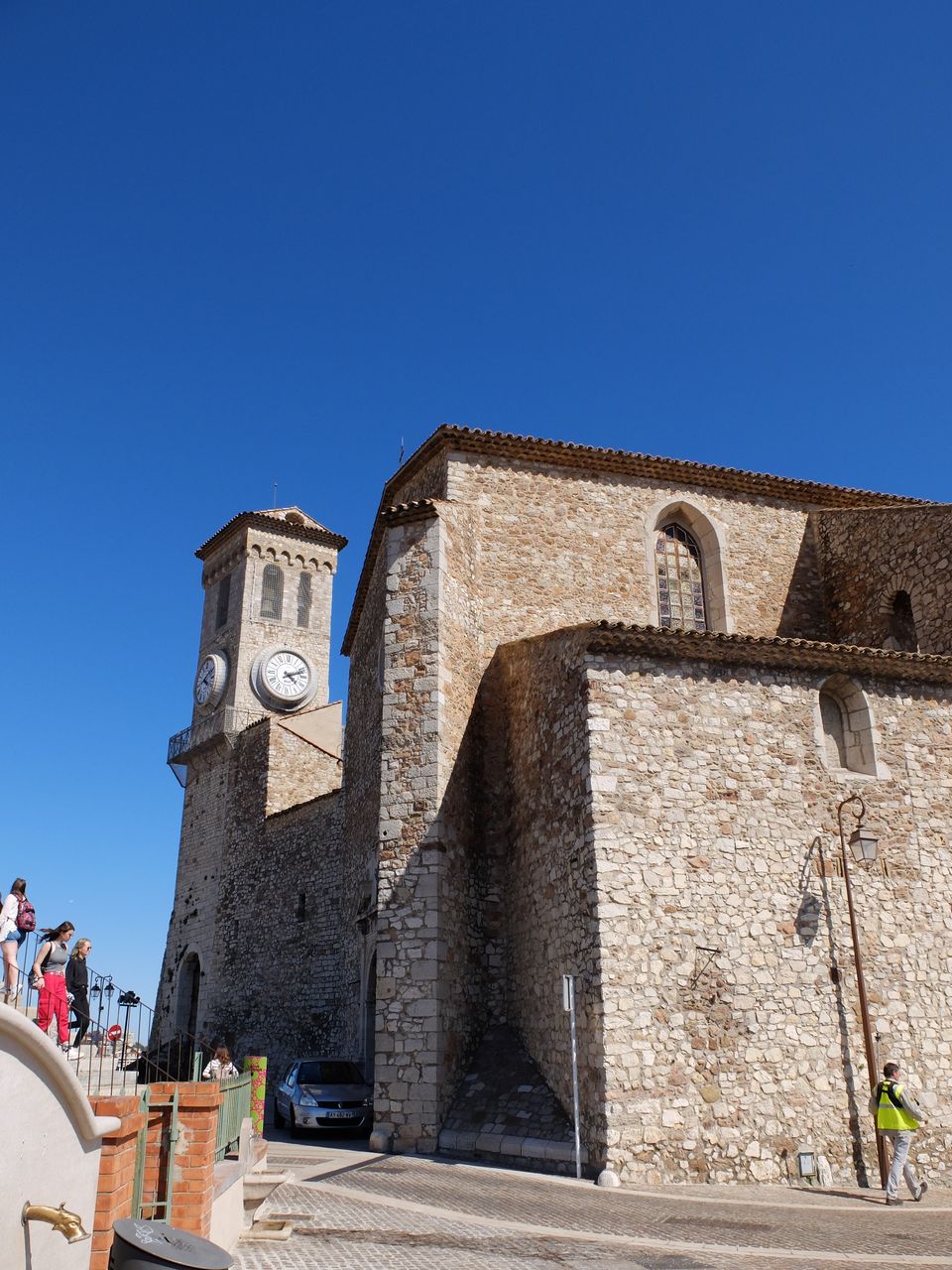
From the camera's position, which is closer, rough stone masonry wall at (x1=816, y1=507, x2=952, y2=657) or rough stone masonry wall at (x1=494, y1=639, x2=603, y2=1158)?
rough stone masonry wall at (x1=494, y1=639, x2=603, y2=1158)

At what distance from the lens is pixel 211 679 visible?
34.1 m

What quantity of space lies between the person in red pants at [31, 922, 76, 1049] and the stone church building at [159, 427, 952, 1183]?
562 centimetres

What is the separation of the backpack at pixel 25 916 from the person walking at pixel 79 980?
51 centimetres

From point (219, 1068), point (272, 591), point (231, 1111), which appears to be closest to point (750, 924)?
point (219, 1068)

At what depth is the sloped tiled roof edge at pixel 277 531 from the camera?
35656mm

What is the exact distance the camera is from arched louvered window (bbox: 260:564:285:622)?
3497 centimetres

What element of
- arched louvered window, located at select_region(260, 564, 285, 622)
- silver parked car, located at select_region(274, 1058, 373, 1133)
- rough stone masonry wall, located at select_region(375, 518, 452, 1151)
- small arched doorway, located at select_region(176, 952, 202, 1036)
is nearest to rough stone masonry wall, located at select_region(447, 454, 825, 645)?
rough stone masonry wall, located at select_region(375, 518, 452, 1151)

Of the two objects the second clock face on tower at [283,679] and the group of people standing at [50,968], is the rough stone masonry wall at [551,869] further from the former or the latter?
the second clock face on tower at [283,679]

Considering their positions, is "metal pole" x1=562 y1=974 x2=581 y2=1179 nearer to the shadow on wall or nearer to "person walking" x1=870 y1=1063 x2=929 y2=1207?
"person walking" x1=870 y1=1063 x2=929 y2=1207

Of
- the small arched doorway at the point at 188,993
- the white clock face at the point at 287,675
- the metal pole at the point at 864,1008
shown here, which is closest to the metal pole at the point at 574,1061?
the metal pole at the point at 864,1008

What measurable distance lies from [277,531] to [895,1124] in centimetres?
2957

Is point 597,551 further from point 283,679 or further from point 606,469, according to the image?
point 283,679

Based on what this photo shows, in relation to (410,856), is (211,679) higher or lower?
higher

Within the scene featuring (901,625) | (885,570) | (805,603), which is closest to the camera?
(901,625)
